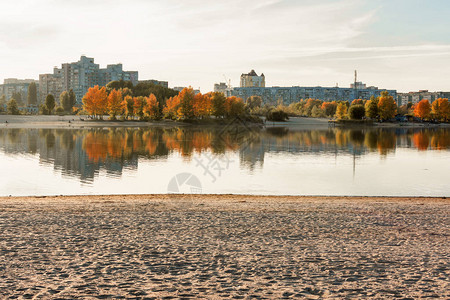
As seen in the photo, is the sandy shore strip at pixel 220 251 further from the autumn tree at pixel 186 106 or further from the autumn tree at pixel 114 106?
the autumn tree at pixel 114 106

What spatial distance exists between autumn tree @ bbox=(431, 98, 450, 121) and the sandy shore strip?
181790 millimetres

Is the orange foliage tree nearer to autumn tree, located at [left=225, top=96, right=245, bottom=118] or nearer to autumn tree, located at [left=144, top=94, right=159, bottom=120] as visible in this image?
autumn tree, located at [left=144, top=94, right=159, bottom=120]

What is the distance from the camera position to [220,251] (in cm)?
1055

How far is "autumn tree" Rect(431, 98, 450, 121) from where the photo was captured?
593 feet

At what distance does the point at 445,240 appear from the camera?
12.1 meters

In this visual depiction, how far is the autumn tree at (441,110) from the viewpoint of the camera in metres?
181

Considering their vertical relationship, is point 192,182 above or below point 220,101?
below

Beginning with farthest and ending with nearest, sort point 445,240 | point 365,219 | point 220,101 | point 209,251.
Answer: point 220,101, point 365,219, point 445,240, point 209,251

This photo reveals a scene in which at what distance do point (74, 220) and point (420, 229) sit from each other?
33.3 feet

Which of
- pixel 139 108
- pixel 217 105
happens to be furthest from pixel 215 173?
pixel 217 105

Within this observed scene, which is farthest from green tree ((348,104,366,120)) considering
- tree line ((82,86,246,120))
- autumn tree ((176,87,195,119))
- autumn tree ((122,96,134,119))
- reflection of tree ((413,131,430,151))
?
reflection of tree ((413,131,430,151))

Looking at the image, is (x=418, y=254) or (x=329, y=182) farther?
(x=329, y=182)

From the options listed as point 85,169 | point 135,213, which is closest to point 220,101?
point 85,169

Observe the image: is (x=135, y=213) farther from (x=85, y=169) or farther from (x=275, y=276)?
(x=85, y=169)
